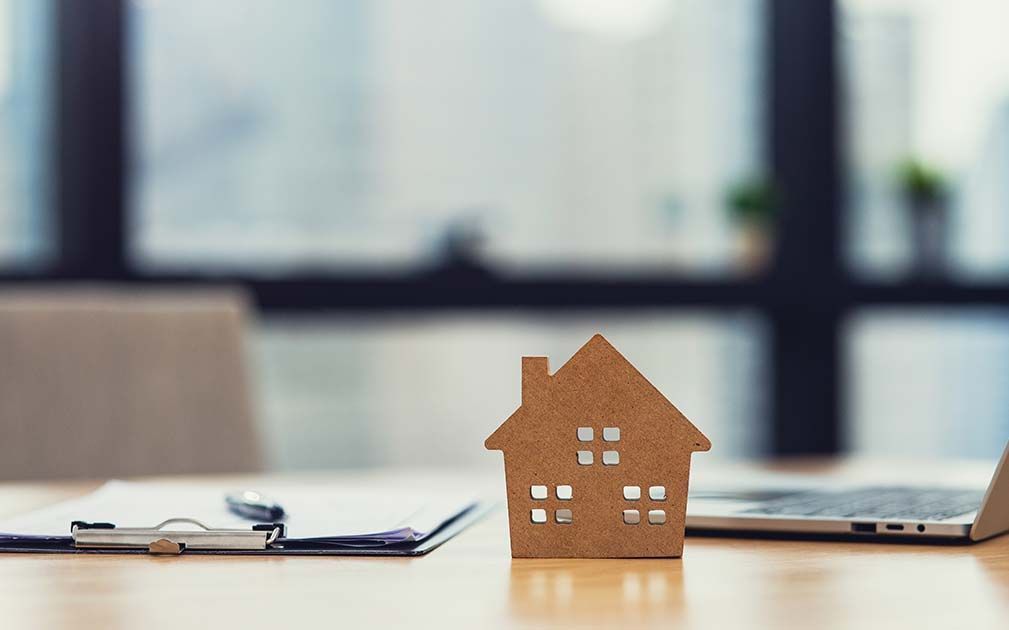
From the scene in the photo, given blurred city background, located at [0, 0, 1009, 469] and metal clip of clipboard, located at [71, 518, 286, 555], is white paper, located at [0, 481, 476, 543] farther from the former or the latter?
blurred city background, located at [0, 0, 1009, 469]

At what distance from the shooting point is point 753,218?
10.2 feet

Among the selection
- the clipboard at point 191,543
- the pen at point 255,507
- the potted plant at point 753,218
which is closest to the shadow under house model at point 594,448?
the clipboard at point 191,543

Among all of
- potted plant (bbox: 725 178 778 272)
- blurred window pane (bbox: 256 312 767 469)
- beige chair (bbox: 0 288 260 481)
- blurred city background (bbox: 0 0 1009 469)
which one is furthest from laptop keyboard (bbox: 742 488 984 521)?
potted plant (bbox: 725 178 778 272)

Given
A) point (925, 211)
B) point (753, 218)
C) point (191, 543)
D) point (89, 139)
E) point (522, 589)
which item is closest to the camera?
point (522, 589)

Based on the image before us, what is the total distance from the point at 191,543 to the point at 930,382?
9.35ft

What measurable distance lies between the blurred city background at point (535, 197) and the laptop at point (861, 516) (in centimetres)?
176

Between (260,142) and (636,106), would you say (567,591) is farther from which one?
(636,106)

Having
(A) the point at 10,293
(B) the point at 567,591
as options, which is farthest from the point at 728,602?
(A) the point at 10,293

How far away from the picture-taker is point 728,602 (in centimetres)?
70

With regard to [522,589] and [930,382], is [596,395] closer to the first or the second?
[522,589]

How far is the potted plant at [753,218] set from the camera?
10.2 ft

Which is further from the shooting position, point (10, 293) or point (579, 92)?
point (579, 92)

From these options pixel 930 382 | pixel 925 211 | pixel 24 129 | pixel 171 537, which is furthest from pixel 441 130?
pixel 171 537

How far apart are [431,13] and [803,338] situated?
4.03 ft
